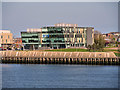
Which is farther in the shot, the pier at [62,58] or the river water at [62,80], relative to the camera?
the pier at [62,58]

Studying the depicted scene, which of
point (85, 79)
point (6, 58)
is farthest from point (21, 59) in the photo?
Result: point (85, 79)

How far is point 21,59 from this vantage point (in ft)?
486

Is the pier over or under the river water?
over

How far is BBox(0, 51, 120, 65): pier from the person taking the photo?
5379 inches

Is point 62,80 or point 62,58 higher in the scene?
point 62,58

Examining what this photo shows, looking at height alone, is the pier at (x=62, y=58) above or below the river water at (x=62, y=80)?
above

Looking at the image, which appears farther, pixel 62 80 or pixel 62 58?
pixel 62 58

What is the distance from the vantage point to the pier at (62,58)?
137 m

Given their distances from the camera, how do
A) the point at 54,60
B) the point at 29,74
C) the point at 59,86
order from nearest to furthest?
the point at 59,86, the point at 29,74, the point at 54,60

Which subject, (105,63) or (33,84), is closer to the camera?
(33,84)

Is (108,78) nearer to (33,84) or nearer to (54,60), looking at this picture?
(33,84)

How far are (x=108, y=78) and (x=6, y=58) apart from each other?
70909 millimetres

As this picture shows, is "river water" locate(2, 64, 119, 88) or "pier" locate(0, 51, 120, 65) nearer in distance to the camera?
"river water" locate(2, 64, 119, 88)

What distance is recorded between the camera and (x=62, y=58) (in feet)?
472
